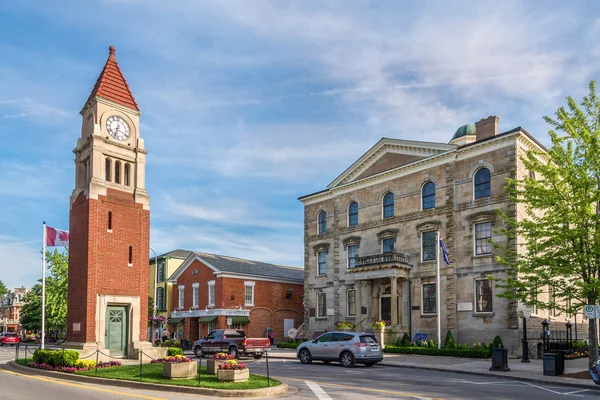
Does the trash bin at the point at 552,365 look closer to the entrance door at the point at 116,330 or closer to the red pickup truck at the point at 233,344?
the red pickup truck at the point at 233,344

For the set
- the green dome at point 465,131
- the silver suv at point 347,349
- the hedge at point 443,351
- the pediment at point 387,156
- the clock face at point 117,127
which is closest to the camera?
the silver suv at point 347,349

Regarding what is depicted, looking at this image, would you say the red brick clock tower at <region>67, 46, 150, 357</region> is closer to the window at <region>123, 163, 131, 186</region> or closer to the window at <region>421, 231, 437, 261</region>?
the window at <region>123, 163, 131, 186</region>

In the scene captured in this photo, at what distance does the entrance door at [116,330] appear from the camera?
87.3 feet

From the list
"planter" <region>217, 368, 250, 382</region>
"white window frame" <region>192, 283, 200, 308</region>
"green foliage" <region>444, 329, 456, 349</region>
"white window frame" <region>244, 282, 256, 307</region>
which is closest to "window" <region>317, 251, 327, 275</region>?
"white window frame" <region>244, 282, 256, 307</region>

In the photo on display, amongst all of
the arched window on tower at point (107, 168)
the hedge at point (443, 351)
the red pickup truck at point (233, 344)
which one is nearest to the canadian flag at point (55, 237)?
the arched window on tower at point (107, 168)

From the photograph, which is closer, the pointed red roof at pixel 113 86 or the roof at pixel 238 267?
the pointed red roof at pixel 113 86

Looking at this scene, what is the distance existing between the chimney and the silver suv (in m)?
17.2

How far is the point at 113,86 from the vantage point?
28875 millimetres

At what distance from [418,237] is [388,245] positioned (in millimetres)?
2857

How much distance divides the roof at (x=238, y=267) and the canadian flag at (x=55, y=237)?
20.7 meters

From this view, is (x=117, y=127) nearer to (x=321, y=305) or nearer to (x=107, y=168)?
(x=107, y=168)

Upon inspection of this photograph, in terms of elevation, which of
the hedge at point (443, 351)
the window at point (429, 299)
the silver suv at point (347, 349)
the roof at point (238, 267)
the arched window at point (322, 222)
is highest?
the arched window at point (322, 222)

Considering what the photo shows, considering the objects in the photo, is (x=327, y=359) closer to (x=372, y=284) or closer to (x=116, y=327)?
(x=116, y=327)

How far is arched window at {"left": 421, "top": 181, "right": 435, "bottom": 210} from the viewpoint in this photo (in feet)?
120
